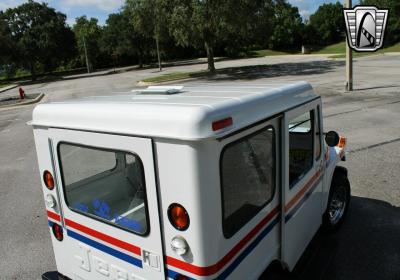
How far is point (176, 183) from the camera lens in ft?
7.16

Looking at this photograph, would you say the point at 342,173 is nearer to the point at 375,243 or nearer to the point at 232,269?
the point at 375,243

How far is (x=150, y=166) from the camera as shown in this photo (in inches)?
89.6

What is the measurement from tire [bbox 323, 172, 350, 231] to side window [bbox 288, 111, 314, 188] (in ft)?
3.47

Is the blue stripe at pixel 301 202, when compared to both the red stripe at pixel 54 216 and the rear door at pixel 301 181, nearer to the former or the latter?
the rear door at pixel 301 181

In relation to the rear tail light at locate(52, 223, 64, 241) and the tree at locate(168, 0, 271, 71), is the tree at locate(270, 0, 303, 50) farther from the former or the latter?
the rear tail light at locate(52, 223, 64, 241)

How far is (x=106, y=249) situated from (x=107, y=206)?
323 millimetres

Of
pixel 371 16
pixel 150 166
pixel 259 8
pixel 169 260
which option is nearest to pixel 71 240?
pixel 169 260

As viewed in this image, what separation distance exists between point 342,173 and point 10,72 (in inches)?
2456

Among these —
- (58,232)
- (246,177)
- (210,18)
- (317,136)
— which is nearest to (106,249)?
(58,232)

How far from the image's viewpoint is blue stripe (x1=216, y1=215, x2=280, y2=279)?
7.82ft

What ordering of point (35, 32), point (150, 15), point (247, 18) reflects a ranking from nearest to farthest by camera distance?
point (247, 18)
point (150, 15)
point (35, 32)

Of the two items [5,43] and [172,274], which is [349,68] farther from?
[5,43]

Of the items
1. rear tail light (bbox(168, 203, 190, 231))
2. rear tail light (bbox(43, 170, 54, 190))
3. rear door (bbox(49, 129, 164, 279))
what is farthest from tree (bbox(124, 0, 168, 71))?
rear tail light (bbox(168, 203, 190, 231))

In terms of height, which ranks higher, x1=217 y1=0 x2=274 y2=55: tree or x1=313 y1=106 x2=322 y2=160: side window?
x1=217 y1=0 x2=274 y2=55: tree
